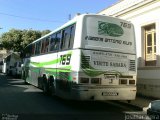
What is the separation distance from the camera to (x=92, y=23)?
13203mm

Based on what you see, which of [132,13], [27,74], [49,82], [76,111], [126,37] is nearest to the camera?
[76,111]

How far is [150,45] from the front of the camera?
1761 cm

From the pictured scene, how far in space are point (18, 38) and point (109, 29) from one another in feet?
138

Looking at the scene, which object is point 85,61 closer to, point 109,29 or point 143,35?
point 109,29

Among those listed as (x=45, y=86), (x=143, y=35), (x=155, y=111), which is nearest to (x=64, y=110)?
(x=155, y=111)

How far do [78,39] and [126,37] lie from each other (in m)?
2.16

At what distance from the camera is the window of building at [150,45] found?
56.4 feet

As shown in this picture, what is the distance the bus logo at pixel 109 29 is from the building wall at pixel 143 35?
357 centimetres

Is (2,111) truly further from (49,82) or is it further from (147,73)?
(147,73)

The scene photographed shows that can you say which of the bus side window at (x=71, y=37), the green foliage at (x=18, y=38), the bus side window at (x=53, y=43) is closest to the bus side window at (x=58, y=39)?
the bus side window at (x=53, y=43)

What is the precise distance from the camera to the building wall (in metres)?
16.5

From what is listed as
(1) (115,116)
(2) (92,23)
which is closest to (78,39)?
(2) (92,23)

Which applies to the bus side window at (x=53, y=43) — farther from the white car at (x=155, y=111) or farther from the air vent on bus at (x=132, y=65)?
the white car at (x=155, y=111)

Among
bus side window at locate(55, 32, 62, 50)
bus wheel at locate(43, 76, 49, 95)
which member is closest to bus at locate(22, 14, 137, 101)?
bus side window at locate(55, 32, 62, 50)
